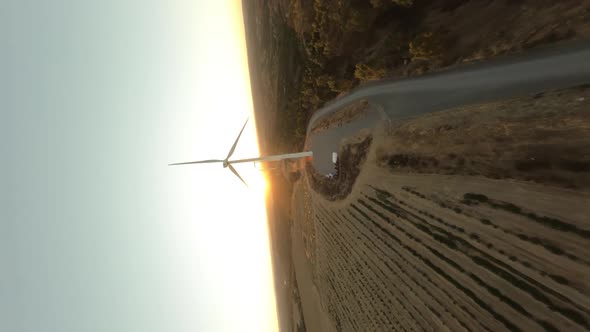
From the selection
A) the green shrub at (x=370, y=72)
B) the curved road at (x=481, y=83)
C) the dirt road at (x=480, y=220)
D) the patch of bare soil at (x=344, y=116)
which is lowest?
the dirt road at (x=480, y=220)

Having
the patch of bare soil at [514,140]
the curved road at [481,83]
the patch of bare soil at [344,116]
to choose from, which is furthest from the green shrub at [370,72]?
the patch of bare soil at [514,140]

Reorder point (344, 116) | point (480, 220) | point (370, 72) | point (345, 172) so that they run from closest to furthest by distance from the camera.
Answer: point (480, 220) < point (370, 72) < point (344, 116) < point (345, 172)

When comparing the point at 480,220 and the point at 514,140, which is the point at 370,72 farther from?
the point at 480,220

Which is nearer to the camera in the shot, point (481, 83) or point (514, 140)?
point (514, 140)

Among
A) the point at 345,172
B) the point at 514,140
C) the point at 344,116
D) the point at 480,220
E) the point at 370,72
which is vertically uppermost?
the point at 370,72

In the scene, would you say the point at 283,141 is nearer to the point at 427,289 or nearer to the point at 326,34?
the point at 326,34

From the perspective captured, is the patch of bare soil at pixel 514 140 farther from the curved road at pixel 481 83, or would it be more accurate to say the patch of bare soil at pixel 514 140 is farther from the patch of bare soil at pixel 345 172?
the patch of bare soil at pixel 345 172

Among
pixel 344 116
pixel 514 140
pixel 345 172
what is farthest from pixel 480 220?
pixel 344 116
